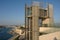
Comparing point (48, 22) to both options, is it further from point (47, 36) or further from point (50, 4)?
point (47, 36)

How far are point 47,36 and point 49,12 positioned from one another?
297cm

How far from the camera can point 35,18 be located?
862 cm

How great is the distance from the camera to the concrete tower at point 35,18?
8.65 meters

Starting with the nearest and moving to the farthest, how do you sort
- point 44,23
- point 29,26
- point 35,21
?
1. point 35,21
2. point 29,26
3. point 44,23

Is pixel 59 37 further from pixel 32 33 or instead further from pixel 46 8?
pixel 46 8

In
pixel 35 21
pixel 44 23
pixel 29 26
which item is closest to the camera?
pixel 35 21

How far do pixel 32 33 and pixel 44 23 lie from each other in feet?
6.89

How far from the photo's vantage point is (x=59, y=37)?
7680 mm

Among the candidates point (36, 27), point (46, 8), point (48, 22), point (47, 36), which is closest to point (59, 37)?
point (47, 36)

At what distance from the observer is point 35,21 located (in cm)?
862

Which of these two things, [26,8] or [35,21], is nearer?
[35,21]

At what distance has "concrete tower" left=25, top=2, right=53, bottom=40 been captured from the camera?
865 centimetres

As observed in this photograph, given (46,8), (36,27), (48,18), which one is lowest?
(36,27)

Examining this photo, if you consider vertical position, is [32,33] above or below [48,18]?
below
